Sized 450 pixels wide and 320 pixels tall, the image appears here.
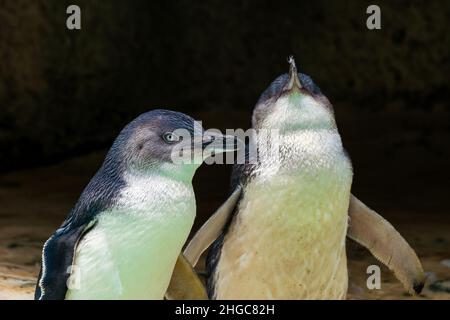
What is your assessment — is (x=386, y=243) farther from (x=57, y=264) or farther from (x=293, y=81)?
(x=57, y=264)

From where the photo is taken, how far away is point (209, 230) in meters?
3.23

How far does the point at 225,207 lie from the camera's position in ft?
10.5

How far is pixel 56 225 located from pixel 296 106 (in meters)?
2.17

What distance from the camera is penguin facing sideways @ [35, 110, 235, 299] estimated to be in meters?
2.56

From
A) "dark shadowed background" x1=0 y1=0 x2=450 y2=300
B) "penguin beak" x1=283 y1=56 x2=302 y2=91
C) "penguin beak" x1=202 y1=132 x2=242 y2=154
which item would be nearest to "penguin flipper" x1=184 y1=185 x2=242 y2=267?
"penguin beak" x1=283 y1=56 x2=302 y2=91

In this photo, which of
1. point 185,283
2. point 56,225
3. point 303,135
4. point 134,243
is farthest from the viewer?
point 56,225

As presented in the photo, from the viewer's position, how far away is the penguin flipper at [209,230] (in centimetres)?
321

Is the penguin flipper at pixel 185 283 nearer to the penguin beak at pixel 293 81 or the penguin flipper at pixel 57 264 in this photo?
the penguin flipper at pixel 57 264

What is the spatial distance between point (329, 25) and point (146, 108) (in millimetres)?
1562

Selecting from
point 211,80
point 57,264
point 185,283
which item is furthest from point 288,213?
point 211,80

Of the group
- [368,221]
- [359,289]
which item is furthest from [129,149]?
[359,289]

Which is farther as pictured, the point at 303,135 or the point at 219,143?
the point at 303,135

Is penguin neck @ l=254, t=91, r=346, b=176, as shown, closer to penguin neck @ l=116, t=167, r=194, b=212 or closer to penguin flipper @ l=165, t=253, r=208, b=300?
penguin flipper @ l=165, t=253, r=208, b=300
